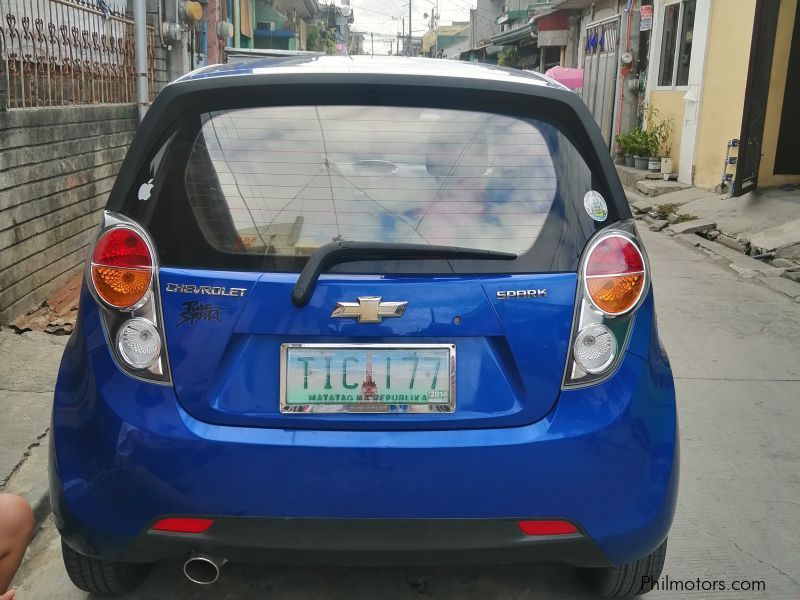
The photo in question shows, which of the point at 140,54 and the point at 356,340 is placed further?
the point at 140,54

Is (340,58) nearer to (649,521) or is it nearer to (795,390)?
(649,521)

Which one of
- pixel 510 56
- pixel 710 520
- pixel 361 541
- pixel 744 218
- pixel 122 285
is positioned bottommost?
pixel 710 520

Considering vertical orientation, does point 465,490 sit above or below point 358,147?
below

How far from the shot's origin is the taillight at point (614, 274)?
2176 mm

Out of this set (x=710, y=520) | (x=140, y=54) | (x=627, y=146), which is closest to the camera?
(x=710, y=520)

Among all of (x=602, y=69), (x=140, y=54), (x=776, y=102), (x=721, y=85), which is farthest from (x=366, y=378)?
(x=602, y=69)

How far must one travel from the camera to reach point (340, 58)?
262 centimetres

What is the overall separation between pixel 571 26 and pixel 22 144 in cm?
2066

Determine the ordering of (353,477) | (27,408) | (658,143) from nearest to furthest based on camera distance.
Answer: (353,477) → (27,408) → (658,143)

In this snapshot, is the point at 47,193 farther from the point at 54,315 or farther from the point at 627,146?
the point at 627,146

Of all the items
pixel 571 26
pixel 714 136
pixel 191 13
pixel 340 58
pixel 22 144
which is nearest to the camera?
pixel 340 58

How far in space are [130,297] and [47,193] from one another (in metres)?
4.05

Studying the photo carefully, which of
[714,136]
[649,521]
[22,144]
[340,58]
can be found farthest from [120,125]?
[714,136]

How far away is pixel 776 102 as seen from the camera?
37.2 ft
